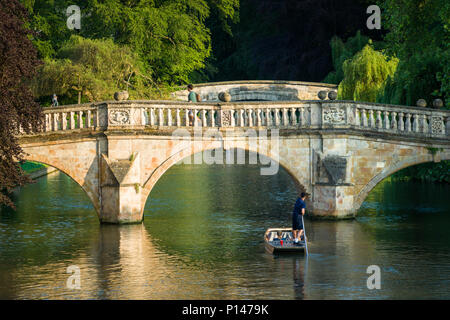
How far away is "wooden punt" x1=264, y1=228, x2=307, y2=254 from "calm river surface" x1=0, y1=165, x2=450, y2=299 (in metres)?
0.24

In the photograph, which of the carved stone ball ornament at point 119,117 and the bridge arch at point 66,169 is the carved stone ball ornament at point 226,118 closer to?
the carved stone ball ornament at point 119,117

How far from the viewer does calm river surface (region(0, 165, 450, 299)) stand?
15500 millimetres

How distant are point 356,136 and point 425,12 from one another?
5135 millimetres

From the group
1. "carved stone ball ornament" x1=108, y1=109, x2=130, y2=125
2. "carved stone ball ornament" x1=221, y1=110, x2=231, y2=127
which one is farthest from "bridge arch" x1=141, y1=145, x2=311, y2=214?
"carved stone ball ornament" x1=108, y1=109, x2=130, y2=125

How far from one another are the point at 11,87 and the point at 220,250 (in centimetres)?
636

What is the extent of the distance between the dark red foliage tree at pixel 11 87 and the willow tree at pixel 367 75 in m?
19.2

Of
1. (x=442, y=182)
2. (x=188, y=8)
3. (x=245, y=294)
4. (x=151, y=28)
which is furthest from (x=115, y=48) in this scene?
(x=245, y=294)

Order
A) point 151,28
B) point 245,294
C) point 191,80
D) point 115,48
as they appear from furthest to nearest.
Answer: point 191,80, point 151,28, point 115,48, point 245,294

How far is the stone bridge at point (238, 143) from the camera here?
22703 mm

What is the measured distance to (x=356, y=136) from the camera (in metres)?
23.5

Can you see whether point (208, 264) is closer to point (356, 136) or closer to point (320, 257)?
point (320, 257)

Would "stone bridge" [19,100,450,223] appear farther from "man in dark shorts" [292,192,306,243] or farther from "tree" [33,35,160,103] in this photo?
"tree" [33,35,160,103]
